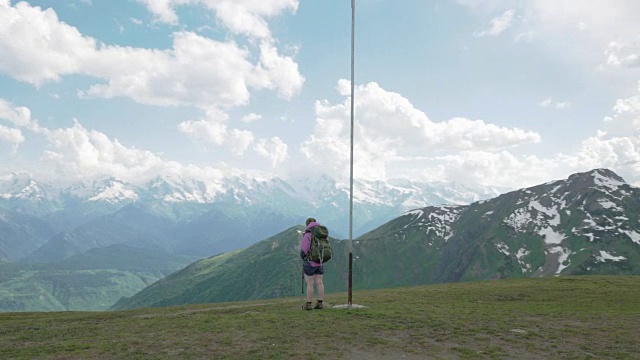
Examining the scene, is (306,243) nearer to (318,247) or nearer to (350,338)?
(318,247)

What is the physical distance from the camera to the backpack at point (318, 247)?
2128cm

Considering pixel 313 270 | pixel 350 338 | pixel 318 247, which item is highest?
pixel 318 247

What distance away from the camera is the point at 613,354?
14219 millimetres

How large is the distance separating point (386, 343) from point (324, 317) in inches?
212

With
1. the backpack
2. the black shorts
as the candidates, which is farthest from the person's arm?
the black shorts

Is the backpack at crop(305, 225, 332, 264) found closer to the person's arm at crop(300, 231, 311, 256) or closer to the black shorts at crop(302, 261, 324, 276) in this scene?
the person's arm at crop(300, 231, 311, 256)

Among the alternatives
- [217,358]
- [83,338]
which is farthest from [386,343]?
[83,338]

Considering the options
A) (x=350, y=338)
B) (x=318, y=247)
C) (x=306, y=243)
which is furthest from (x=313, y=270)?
(x=350, y=338)

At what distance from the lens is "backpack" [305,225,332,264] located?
21280 mm

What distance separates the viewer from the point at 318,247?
21.4m

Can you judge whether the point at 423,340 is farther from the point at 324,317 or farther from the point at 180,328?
the point at 180,328

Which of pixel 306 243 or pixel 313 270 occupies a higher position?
pixel 306 243

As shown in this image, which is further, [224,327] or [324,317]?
[324,317]

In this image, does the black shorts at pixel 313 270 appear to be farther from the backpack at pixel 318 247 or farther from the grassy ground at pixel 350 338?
the grassy ground at pixel 350 338
